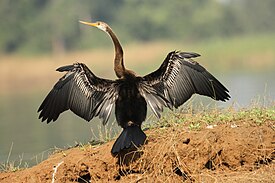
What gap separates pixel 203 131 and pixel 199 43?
123 feet

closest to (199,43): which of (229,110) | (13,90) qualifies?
(13,90)

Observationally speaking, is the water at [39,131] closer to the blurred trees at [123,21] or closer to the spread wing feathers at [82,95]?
the spread wing feathers at [82,95]

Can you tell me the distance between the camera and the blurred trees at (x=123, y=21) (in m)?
46.5

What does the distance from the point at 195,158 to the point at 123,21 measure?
1737 inches

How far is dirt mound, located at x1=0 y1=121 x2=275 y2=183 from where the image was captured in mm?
6363

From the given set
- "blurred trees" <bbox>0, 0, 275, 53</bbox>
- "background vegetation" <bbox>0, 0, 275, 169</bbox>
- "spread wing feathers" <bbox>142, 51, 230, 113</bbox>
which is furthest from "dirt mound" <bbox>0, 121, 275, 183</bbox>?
"blurred trees" <bbox>0, 0, 275, 53</bbox>

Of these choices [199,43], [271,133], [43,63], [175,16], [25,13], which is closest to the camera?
[271,133]

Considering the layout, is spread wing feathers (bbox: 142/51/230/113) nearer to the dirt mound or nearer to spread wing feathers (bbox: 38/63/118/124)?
spread wing feathers (bbox: 38/63/118/124)

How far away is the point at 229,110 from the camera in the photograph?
7.34 metres

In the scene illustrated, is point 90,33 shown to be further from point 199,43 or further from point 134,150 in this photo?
point 134,150

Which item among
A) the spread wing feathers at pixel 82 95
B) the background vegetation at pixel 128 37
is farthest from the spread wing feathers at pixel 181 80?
the background vegetation at pixel 128 37

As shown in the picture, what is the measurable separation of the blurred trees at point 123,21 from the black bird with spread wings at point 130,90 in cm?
3612

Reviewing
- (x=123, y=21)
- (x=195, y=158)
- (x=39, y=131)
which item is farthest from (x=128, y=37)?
(x=195, y=158)

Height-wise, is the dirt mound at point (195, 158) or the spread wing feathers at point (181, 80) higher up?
the spread wing feathers at point (181, 80)
